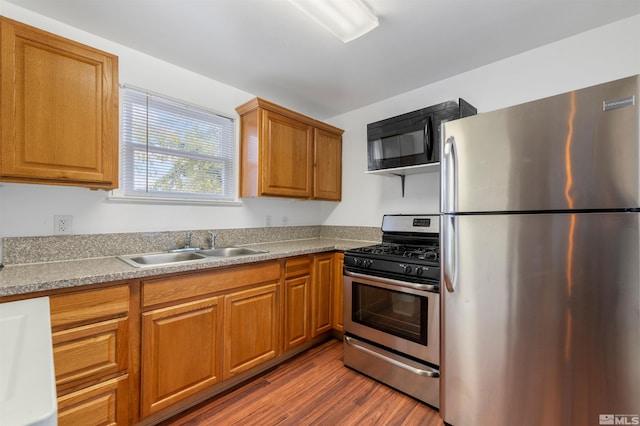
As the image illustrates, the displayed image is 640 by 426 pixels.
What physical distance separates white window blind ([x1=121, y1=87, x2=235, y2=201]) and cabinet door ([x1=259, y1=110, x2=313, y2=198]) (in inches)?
15.1

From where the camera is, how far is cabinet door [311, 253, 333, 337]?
2.46 m

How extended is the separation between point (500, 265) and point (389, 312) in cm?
88

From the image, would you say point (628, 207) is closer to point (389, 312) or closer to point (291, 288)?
point (389, 312)

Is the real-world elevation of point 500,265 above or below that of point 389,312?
above

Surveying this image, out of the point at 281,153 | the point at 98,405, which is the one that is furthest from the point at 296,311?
the point at 281,153

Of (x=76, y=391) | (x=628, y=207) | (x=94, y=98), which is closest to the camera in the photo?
(x=628, y=207)

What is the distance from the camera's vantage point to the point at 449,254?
1528mm

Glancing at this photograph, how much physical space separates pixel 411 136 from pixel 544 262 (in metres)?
1.32

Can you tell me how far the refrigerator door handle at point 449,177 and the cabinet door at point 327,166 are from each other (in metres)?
1.54

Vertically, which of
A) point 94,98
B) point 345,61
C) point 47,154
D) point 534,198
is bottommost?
point 534,198

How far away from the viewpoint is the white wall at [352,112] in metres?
1.66

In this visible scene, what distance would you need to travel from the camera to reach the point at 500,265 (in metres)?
1.38

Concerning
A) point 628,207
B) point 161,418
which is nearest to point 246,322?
point 161,418

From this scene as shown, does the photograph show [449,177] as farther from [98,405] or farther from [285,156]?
[98,405]
